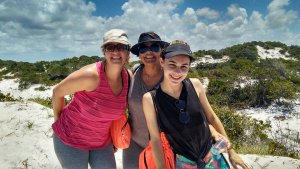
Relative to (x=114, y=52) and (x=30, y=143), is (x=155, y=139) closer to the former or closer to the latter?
(x=114, y=52)

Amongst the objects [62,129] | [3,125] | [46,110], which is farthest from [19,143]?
[62,129]

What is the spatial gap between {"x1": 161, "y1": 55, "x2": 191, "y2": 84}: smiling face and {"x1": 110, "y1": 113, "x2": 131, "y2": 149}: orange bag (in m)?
1.00

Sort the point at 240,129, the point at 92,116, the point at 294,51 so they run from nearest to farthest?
the point at 92,116 → the point at 240,129 → the point at 294,51

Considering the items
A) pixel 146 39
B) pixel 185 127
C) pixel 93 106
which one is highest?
pixel 146 39

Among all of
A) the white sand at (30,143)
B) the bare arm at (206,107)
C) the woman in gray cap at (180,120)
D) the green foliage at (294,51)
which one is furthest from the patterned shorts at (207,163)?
the green foliage at (294,51)

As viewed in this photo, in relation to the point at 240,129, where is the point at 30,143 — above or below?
above

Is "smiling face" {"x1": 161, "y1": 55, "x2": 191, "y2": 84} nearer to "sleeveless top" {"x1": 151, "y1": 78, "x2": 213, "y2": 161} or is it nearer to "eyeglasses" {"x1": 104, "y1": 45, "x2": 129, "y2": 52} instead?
"sleeveless top" {"x1": 151, "y1": 78, "x2": 213, "y2": 161}

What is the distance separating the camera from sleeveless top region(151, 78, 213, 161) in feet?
8.65

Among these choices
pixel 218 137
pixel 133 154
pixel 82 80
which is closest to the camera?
pixel 218 137

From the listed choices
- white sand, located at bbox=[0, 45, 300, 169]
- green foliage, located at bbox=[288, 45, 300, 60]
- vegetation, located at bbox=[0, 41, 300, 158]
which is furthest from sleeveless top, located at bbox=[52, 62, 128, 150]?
green foliage, located at bbox=[288, 45, 300, 60]

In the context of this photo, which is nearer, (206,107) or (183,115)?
(183,115)

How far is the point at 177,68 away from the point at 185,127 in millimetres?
472

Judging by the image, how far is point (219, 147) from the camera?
8.90 ft

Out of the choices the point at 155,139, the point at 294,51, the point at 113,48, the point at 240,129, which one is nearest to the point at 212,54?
the point at 294,51
